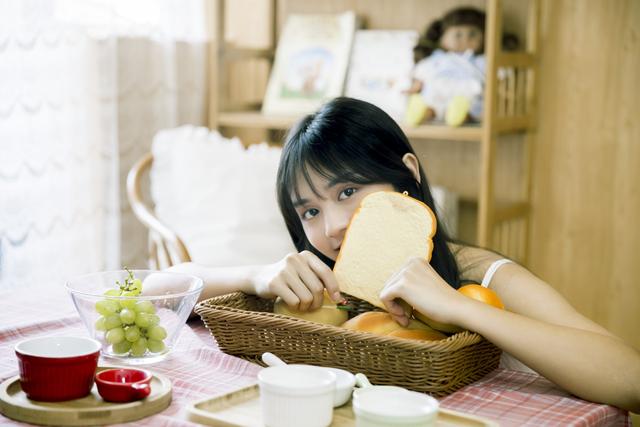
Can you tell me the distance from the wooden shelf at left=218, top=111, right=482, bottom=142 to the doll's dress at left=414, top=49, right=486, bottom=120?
86 mm

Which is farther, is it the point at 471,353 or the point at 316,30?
the point at 316,30

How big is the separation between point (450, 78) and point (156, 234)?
3.46 feet

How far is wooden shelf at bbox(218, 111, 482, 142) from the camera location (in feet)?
8.41

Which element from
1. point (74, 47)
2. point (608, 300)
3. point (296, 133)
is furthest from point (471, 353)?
point (74, 47)

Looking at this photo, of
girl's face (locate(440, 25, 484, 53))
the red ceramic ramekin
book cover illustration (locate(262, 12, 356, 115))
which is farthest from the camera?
book cover illustration (locate(262, 12, 356, 115))

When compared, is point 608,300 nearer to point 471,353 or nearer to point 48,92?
point 471,353

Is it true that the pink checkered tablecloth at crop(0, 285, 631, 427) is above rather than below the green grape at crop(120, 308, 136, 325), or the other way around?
below

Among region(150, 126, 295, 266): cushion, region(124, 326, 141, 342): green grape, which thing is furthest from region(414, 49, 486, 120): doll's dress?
region(124, 326, 141, 342): green grape

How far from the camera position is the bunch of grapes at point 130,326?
3.75ft

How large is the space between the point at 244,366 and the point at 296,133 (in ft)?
1.81

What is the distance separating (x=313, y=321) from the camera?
122 cm

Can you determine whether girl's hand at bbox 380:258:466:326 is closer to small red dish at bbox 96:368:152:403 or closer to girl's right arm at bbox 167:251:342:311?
girl's right arm at bbox 167:251:342:311

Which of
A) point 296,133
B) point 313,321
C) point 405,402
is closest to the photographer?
point 405,402

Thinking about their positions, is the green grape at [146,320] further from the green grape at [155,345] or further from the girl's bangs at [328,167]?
the girl's bangs at [328,167]
